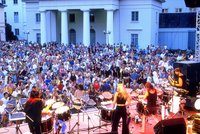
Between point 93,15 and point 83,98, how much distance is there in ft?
112

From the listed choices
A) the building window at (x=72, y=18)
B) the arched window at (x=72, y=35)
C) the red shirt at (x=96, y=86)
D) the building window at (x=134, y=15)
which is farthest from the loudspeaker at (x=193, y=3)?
the arched window at (x=72, y=35)

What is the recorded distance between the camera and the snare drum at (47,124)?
29.8ft

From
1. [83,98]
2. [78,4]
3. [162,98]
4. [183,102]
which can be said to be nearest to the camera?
[83,98]

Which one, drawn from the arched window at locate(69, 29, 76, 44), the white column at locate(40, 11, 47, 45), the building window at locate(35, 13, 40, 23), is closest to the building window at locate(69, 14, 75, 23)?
the arched window at locate(69, 29, 76, 44)

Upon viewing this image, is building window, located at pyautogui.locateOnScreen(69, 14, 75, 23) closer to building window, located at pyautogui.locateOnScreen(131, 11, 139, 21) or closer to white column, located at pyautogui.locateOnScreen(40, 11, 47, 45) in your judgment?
white column, located at pyautogui.locateOnScreen(40, 11, 47, 45)

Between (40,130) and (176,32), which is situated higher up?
(176,32)

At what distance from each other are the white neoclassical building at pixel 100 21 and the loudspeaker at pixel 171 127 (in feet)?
105

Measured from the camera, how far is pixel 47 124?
9.17 m

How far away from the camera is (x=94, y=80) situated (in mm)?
17781

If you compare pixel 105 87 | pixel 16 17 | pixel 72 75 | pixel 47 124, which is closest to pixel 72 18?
pixel 16 17

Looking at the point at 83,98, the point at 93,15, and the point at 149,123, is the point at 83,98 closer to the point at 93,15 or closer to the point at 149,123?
the point at 149,123

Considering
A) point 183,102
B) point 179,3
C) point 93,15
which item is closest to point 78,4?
point 93,15

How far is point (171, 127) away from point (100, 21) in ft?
125

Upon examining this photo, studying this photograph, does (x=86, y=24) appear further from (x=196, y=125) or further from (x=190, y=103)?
(x=196, y=125)
